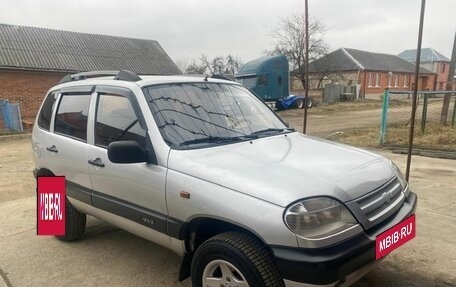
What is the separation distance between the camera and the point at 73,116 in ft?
13.0

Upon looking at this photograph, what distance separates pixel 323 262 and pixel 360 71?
144 ft

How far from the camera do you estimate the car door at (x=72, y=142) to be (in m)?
3.69

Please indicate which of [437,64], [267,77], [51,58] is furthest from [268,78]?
[437,64]

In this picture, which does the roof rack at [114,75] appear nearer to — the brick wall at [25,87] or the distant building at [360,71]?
the brick wall at [25,87]

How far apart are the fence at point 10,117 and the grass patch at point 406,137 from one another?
40.7 ft

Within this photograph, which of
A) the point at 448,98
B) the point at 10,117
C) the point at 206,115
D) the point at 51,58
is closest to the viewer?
the point at 206,115

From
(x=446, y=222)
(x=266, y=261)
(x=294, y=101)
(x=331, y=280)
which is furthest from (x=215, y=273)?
(x=294, y=101)

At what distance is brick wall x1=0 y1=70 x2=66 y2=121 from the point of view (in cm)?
1952

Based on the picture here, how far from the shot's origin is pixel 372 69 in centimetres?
4453

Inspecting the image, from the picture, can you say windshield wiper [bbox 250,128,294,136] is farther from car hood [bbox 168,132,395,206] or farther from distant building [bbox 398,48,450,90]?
distant building [bbox 398,48,450,90]

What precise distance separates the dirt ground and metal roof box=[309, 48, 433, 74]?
37364mm

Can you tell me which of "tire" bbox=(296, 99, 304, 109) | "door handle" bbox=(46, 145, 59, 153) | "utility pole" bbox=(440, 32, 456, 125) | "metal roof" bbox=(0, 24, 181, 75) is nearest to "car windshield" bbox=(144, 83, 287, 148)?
"door handle" bbox=(46, 145, 59, 153)

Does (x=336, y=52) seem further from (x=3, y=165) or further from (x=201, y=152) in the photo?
(x=201, y=152)

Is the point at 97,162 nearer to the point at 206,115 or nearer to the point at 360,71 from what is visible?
the point at 206,115
